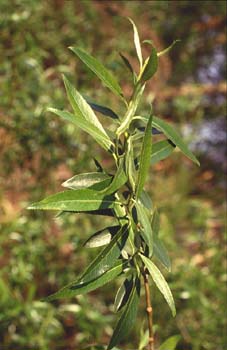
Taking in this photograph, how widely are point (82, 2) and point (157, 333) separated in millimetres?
1871

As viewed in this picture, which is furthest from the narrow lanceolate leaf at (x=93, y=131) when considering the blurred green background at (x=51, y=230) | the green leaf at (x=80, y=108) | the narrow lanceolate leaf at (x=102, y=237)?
the blurred green background at (x=51, y=230)

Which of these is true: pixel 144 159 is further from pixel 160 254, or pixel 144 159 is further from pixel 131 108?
pixel 160 254

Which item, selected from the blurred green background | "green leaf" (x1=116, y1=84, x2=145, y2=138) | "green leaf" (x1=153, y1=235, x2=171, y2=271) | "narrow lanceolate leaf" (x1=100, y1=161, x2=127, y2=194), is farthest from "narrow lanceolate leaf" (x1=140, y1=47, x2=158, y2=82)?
the blurred green background

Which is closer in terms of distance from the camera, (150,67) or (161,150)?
(150,67)

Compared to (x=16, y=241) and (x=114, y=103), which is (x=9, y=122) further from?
(x=114, y=103)

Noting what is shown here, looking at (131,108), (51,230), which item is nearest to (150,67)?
(131,108)

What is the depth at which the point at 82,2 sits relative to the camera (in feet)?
10.4

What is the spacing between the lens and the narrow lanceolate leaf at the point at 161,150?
3.11ft

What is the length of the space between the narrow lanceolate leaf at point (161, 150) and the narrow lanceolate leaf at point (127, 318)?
22cm

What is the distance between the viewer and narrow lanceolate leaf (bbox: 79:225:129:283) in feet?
2.45

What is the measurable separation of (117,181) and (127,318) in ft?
0.69

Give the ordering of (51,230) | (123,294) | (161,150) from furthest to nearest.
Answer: (51,230), (161,150), (123,294)

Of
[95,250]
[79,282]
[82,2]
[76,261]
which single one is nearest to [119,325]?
[79,282]

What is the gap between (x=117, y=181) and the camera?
2.45 ft
